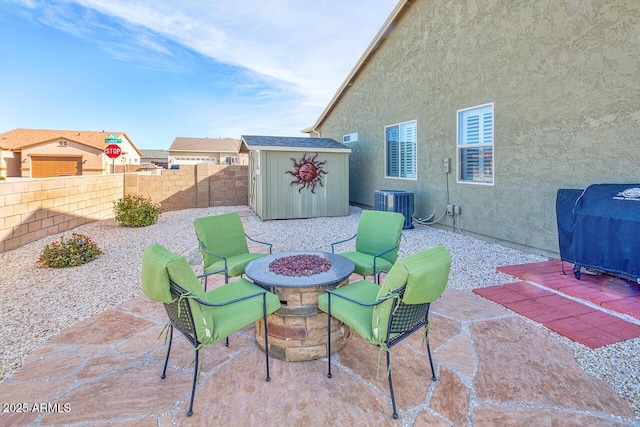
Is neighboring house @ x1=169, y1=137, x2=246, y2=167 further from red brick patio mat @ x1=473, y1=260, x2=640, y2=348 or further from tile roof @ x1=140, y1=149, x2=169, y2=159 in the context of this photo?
red brick patio mat @ x1=473, y1=260, x2=640, y2=348

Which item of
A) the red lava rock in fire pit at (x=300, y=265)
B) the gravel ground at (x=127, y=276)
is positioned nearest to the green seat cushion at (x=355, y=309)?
the red lava rock in fire pit at (x=300, y=265)

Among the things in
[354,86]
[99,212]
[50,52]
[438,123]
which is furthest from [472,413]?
[50,52]

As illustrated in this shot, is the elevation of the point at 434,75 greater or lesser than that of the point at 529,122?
greater

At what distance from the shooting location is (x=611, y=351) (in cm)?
255

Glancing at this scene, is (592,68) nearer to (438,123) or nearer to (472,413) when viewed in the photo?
(438,123)

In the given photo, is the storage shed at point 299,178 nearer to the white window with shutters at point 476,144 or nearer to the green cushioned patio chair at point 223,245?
the white window with shutters at point 476,144

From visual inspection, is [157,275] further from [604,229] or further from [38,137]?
[38,137]

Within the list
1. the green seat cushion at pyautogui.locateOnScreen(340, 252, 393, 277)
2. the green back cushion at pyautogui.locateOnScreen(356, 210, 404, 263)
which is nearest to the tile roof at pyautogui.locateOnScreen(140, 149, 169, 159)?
the green back cushion at pyautogui.locateOnScreen(356, 210, 404, 263)

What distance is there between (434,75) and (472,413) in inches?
296

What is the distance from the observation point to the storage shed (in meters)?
9.27

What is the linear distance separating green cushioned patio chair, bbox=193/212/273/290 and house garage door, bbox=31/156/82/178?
1068 inches

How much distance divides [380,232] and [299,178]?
19.4 ft

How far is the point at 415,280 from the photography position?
1.84m

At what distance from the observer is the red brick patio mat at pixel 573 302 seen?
2848 mm
